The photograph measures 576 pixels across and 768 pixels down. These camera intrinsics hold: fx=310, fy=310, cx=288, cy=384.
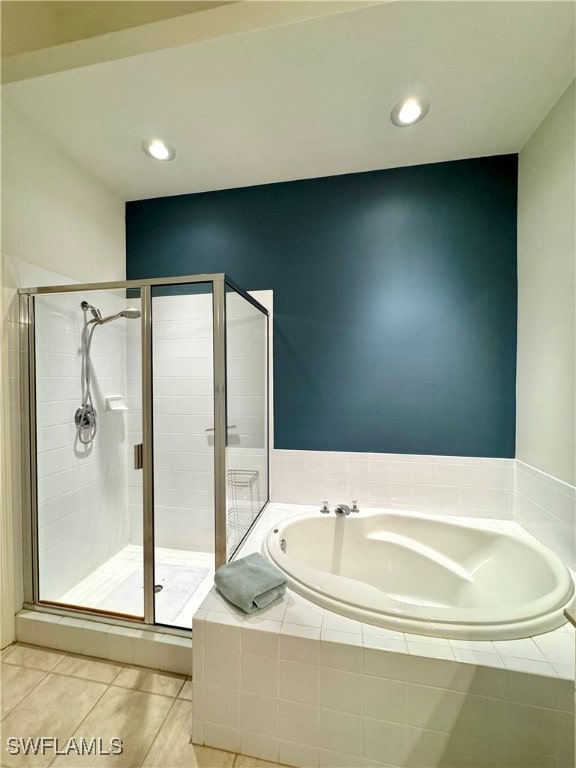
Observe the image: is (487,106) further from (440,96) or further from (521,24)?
(521,24)

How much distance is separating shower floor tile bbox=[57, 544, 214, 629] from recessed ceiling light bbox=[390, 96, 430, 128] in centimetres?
272

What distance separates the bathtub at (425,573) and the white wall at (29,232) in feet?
4.62

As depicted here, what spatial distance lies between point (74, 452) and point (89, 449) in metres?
0.10

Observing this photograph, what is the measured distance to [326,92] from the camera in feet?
4.86

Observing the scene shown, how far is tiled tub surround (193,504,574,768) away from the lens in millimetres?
947

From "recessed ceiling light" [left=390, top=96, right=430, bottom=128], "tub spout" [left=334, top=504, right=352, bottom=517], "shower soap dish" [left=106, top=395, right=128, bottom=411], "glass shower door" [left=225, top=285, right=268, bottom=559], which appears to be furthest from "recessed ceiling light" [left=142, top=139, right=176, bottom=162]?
"tub spout" [left=334, top=504, right=352, bottom=517]

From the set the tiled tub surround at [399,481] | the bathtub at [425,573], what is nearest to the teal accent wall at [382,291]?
the tiled tub surround at [399,481]

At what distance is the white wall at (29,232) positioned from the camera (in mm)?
1571

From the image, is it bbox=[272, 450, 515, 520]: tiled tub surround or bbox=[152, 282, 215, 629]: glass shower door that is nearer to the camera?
bbox=[152, 282, 215, 629]: glass shower door

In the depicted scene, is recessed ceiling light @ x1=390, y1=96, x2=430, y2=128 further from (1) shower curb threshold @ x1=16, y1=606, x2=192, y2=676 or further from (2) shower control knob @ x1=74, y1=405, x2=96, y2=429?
(1) shower curb threshold @ x1=16, y1=606, x2=192, y2=676

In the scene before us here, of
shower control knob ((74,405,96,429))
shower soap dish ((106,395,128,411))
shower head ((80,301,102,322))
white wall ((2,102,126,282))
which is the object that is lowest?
shower control knob ((74,405,96,429))

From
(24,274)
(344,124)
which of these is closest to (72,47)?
(24,274)

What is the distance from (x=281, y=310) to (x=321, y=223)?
0.65 meters

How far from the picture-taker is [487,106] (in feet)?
5.08
